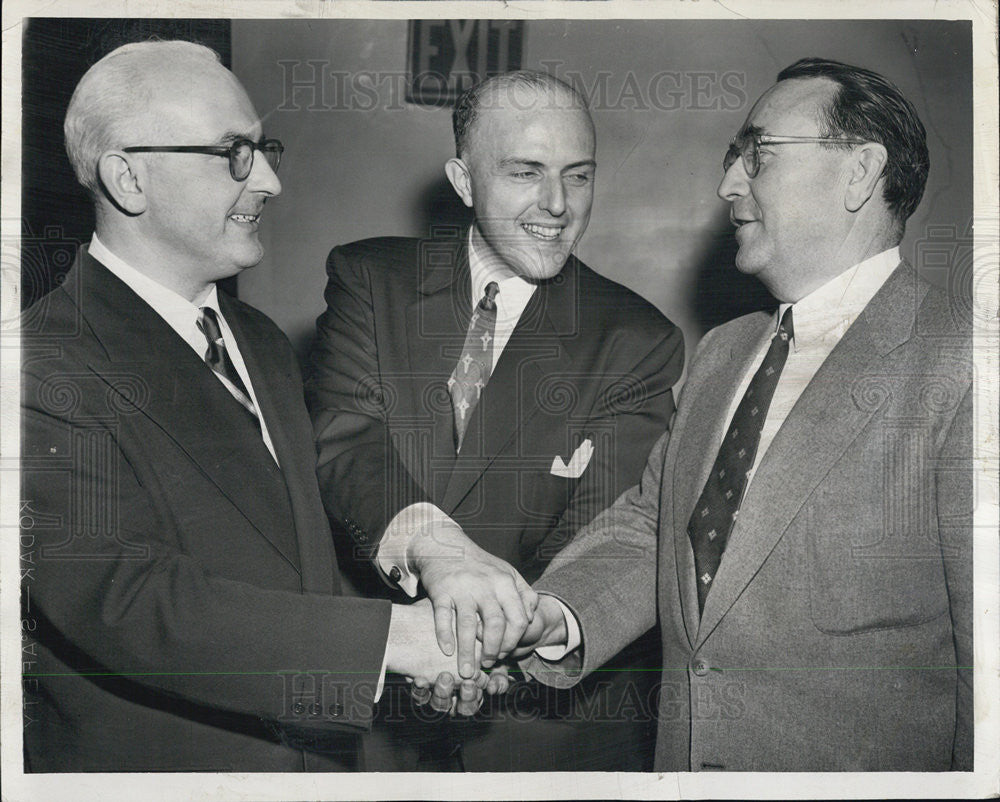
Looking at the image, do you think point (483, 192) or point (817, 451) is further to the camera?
point (483, 192)

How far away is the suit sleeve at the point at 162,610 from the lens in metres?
2.84

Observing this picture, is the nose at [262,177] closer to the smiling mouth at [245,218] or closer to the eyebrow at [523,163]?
the smiling mouth at [245,218]

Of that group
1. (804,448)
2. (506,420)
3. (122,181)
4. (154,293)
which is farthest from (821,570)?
(122,181)

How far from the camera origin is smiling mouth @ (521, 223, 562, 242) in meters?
3.00

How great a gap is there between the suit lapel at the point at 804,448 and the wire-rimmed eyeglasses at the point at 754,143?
0.43 metres

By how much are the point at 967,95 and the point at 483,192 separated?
56.2 inches

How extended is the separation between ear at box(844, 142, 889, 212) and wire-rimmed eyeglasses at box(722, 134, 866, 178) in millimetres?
34

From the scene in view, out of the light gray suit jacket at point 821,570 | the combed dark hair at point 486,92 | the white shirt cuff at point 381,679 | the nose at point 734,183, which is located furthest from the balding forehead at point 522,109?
the white shirt cuff at point 381,679

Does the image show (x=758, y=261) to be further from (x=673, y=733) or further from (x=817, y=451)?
(x=673, y=733)

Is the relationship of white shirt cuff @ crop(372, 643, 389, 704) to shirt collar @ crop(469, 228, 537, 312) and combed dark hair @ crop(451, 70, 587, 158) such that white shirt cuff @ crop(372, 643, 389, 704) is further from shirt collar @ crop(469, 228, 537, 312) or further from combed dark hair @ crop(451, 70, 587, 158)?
combed dark hair @ crop(451, 70, 587, 158)

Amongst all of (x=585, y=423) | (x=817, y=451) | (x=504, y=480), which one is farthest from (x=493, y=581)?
(x=817, y=451)

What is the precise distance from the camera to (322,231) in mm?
3033

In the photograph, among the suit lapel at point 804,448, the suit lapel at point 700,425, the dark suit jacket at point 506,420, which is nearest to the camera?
the suit lapel at point 804,448

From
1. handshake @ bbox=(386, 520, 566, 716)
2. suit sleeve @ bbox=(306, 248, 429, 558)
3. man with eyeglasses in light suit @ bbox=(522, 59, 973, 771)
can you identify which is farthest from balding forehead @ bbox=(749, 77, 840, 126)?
handshake @ bbox=(386, 520, 566, 716)
